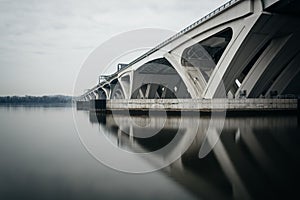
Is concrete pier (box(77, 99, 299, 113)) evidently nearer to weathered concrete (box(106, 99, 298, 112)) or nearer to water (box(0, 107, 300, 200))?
weathered concrete (box(106, 99, 298, 112))

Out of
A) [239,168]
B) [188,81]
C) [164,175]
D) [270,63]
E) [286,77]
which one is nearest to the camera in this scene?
[164,175]

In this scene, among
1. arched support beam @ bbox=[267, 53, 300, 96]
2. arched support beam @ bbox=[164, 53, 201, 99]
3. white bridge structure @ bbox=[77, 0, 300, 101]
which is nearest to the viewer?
white bridge structure @ bbox=[77, 0, 300, 101]

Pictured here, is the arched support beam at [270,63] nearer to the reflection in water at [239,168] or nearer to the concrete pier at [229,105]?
the concrete pier at [229,105]

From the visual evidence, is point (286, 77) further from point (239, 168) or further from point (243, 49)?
point (239, 168)

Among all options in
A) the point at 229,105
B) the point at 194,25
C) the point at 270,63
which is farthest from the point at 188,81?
the point at 229,105

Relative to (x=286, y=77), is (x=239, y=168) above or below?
below

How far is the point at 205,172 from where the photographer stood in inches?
245

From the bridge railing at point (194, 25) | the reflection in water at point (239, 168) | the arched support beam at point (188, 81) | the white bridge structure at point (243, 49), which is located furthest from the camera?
the arched support beam at point (188, 81)

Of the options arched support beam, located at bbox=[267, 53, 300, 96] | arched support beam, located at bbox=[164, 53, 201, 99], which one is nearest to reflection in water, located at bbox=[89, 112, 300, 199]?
arched support beam, located at bbox=[267, 53, 300, 96]

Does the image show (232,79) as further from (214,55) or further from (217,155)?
(217,155)

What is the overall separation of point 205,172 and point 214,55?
1400 inches

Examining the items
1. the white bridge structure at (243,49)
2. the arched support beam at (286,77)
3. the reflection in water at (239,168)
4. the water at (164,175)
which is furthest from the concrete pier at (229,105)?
the water at (164,175)

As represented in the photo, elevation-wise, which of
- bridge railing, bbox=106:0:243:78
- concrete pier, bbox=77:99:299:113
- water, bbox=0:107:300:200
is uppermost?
bridge railing, bbox=106:0:243:78

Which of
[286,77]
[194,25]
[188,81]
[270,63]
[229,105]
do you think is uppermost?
[194,25]
